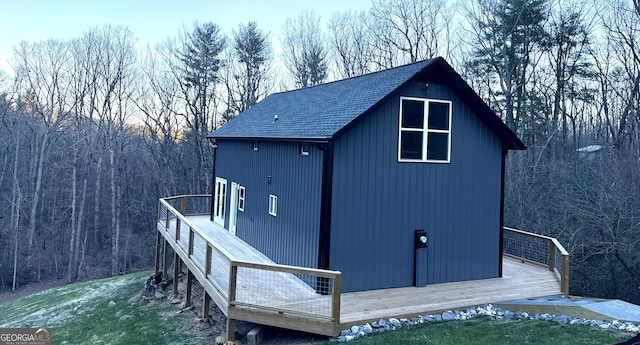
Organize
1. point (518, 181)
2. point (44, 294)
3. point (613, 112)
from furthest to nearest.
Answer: point (613, 112)
point (44, 294)
point (518, 181)

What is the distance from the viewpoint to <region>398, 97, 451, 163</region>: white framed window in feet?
28.2

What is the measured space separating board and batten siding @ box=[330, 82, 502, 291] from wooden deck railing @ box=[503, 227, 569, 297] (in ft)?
3.86

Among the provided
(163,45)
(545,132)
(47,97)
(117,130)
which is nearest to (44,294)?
(117,130)

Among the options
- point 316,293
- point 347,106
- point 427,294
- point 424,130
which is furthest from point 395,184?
point 316,293

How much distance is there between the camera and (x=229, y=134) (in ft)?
44.2

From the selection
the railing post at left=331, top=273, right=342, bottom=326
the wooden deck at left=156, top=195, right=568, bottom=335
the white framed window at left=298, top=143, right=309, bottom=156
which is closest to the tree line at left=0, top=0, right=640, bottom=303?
the wooden deck at left=156, top=195, right=568, bottom=335

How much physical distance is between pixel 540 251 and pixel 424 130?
14.5 feet

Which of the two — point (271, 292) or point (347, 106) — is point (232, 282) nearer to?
point (271, 292)

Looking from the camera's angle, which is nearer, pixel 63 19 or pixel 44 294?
pixel 44 294

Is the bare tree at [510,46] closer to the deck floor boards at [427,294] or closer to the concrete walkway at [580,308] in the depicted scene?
the deck floor boards at [427,294]

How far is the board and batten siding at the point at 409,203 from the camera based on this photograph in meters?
8.04

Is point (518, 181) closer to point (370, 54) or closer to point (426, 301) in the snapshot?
point (426, 301)

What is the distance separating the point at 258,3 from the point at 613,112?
58.9ft

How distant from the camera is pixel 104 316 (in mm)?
11781
